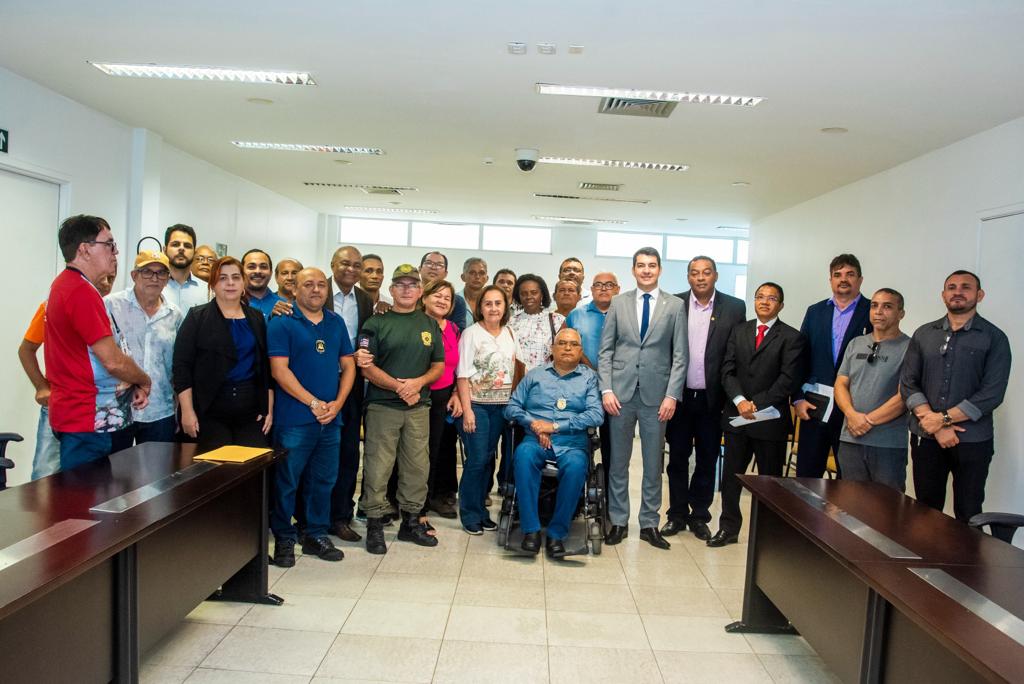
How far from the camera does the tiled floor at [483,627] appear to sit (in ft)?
→ 8.87

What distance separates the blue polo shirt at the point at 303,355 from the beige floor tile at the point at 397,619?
1.03m

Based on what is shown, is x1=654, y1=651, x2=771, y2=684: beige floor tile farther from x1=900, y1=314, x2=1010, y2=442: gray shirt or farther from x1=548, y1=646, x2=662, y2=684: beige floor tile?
x1=900, y1=314, x2=1010, y2=442: gray shirt

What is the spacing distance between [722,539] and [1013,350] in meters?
2.44

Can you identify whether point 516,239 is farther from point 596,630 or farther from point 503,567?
point 596,630

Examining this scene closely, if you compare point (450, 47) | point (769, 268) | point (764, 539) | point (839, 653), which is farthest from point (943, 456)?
point (769, 268)

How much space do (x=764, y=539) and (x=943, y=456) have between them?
1.45 meters

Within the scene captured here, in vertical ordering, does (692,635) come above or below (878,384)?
below

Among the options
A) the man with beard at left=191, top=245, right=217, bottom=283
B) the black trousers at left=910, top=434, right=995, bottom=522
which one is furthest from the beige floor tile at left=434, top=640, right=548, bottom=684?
the man with beard at left=191, top=245, right=217, bottom=283

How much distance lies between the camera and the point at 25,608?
178 centimetres

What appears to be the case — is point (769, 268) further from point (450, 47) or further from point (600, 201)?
point (450, 47)

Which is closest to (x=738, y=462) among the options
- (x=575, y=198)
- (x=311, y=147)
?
(x=311, y=147)

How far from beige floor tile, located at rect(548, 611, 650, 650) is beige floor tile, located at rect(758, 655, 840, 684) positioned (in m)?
0.52

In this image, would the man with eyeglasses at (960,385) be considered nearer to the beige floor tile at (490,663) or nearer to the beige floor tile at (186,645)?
the beige floor tile at (490,663)

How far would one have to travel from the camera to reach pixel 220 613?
10.2ft
